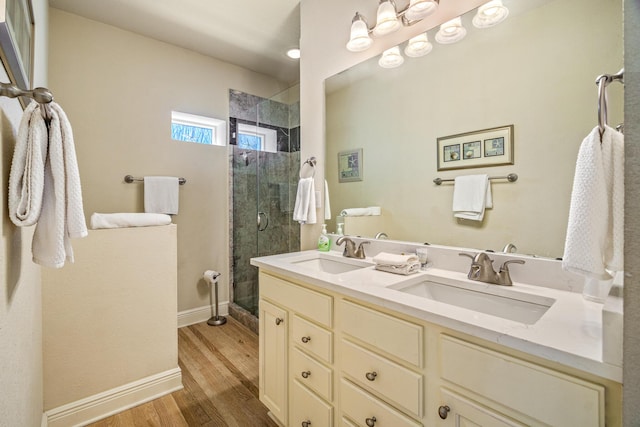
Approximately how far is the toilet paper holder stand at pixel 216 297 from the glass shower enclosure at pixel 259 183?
160 millimetres

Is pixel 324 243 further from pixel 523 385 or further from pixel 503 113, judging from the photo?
pixel 523 385

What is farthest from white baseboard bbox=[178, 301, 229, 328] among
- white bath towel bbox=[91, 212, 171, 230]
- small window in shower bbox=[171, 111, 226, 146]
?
small window in shower bbox=[171, 111, 226, 146]

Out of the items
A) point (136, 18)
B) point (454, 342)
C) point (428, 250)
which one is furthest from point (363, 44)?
point (136, 18)

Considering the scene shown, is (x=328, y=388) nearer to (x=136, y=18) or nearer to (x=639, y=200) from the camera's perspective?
(x=639, y=200)

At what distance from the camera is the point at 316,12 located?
6.74ft

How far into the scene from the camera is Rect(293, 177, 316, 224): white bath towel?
204 cm

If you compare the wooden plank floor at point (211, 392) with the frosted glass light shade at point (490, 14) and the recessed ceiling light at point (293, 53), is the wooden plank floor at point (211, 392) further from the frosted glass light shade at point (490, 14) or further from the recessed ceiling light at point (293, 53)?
the recessed ceiling light at point (293, 53)

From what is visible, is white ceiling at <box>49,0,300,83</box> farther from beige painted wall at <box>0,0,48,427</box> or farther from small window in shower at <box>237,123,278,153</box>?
beige painted wall at <box>0,0,48,427</box>

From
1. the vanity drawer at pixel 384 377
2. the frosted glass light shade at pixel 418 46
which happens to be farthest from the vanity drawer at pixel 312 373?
the frosted glass light shade at pixel 418 46

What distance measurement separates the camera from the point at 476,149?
1.28 m

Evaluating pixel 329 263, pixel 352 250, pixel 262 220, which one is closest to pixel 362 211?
pixel 352 250

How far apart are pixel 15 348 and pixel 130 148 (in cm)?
207

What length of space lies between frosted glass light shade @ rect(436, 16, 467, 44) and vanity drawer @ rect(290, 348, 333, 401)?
5.19 ft

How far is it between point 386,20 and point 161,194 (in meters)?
2.21
